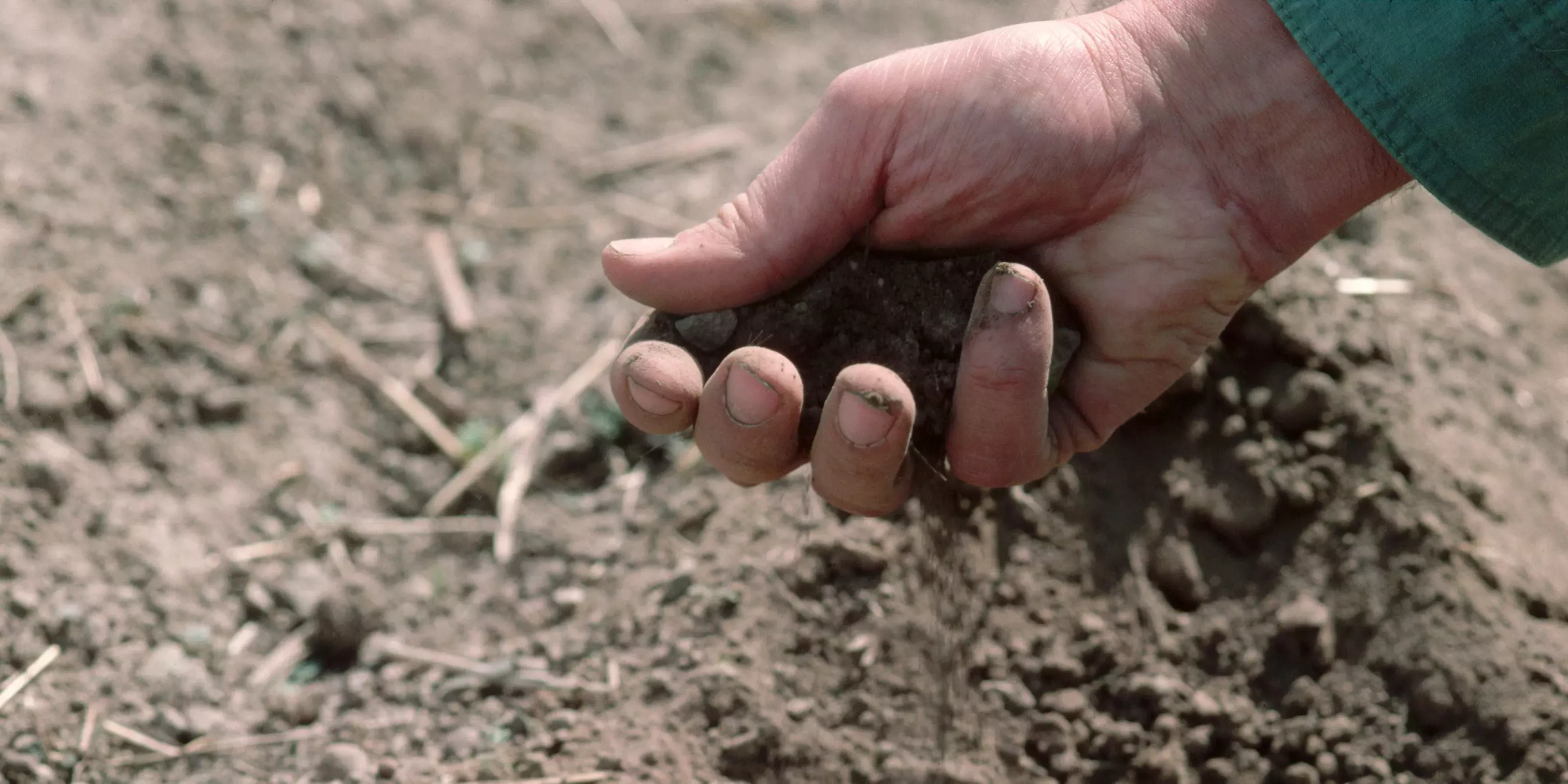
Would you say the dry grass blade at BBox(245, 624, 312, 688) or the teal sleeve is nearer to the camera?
the teal sleeve

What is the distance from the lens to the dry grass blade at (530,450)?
262 centimetres

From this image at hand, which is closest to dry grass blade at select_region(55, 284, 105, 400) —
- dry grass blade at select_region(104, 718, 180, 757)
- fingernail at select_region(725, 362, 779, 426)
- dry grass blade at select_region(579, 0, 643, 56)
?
dry grass blade at select_region(104, 718, 180, 757)

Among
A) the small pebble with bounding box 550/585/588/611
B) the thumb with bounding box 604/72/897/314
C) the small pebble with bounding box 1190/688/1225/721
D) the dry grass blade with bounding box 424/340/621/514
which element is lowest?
the small pebble with bounding box 1190/688/1225/721

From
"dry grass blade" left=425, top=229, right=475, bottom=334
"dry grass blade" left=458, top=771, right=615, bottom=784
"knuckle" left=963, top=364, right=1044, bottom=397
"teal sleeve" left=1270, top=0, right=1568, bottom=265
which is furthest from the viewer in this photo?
"dry grass blade" left=425, top=229, right=475, bottom=334

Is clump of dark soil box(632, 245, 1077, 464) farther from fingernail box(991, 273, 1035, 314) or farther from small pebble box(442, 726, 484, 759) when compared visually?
small pebble box(442, 726, 484, 759)

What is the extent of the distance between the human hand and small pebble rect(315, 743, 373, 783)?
792 mm

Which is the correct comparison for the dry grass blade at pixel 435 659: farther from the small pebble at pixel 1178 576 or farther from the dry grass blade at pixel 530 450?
the small pebble at pixel 1178 576

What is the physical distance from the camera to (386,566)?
8.45ft

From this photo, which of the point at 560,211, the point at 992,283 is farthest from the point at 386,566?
the point at 992,283

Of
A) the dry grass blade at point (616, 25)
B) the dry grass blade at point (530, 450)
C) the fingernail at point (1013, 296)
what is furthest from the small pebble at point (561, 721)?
the dry grass blade at point (616, 25)

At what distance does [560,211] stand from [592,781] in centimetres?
194

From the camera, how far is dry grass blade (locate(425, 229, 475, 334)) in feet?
10.3

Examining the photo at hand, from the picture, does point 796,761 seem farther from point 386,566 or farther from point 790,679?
point 386,566

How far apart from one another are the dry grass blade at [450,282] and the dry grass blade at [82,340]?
32.4 inches
